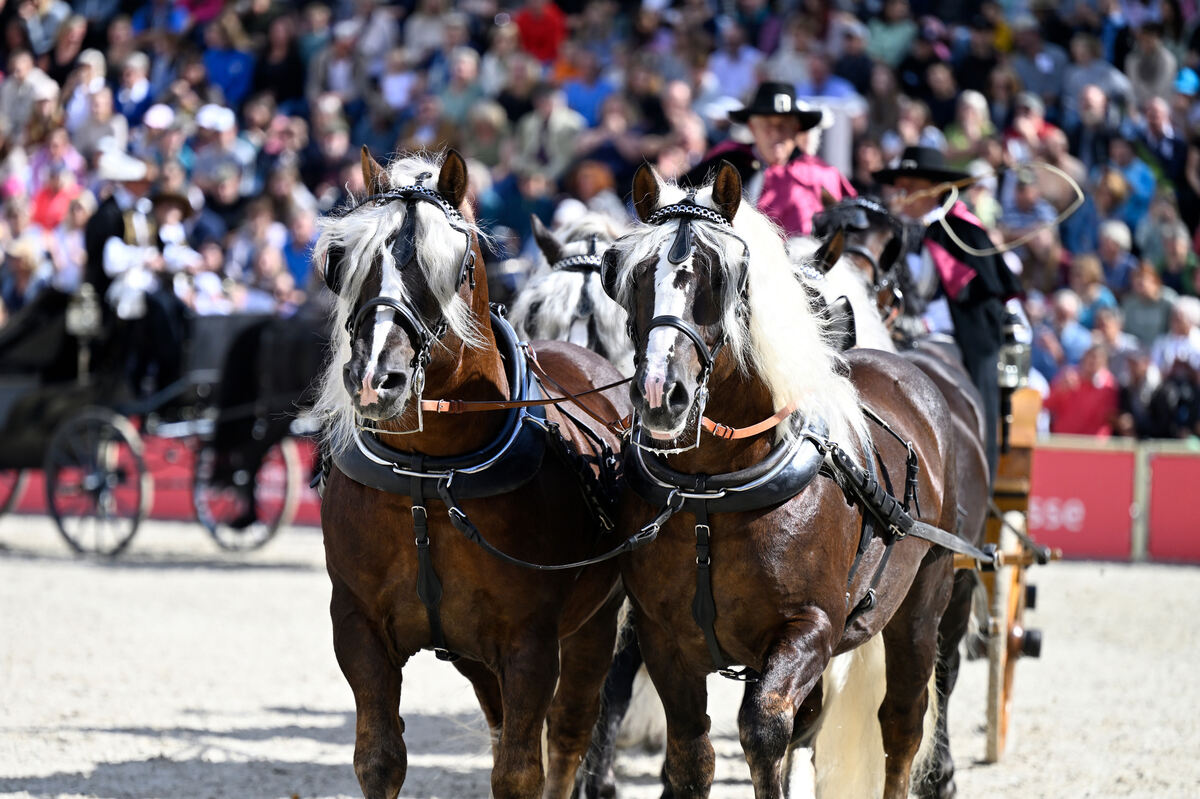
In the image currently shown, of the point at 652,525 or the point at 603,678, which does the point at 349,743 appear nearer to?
the point at 603,678

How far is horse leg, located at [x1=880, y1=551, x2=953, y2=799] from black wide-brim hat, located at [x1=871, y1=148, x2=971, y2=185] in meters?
2.21

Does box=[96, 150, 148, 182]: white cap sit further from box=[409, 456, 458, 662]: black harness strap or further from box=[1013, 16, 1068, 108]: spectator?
box=[409, 456, 458, 662]: black harness strap

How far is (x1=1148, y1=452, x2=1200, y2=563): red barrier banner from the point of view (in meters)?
9.80

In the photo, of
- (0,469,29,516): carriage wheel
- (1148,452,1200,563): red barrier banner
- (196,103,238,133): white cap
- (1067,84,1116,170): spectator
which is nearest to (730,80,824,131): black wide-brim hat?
(1148,452,1200,563): red barrier banner

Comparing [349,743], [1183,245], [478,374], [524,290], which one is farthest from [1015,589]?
[1183,245]

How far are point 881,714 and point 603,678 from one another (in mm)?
858

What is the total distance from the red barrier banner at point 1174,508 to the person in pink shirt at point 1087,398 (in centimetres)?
69

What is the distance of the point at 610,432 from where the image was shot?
4.27 m

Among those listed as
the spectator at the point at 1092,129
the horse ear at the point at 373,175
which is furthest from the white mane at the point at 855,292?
the spectator at the point at 1092,129

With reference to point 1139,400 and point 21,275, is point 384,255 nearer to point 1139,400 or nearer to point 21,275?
point 1139,400

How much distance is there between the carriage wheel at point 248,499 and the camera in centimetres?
1009

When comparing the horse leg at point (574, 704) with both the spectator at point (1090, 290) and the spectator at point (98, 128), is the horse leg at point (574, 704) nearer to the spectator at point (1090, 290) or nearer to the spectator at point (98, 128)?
the spectator at point (1090, 290)

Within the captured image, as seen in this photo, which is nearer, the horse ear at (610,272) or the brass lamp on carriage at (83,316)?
the horse ear at (610,272)

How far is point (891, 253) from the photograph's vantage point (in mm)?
5133
